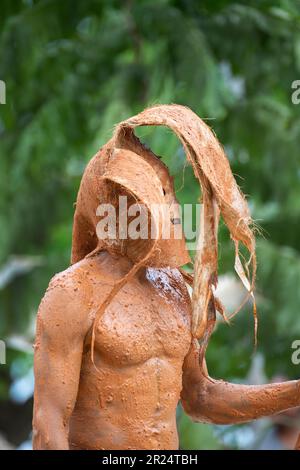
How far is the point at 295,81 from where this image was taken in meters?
4.71

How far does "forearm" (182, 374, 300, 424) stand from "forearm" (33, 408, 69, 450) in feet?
1.08

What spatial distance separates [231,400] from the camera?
1886 mm

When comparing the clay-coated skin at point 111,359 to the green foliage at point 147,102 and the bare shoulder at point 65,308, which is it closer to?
the bare shoulder at point 65,308

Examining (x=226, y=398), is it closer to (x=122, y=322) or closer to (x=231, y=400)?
(x=231, y=400)

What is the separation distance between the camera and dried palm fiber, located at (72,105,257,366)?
1657 mm

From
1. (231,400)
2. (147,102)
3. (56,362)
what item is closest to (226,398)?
(231,400)

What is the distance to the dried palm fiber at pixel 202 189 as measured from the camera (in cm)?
166

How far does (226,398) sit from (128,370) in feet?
0.87

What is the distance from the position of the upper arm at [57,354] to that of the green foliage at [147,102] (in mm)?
2420

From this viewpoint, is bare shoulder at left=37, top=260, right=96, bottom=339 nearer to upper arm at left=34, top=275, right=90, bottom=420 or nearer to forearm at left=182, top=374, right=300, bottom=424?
upper arm at left=34, top=275, right=90, bottom=420

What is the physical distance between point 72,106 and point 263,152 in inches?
35.0

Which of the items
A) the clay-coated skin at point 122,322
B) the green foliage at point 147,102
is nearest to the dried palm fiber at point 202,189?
the clay-coated skin at point 122,322

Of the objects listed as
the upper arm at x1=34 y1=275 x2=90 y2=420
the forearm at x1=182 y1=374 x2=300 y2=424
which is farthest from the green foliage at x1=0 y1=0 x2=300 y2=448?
the upper arm at x1=34 y1=275 x2=90 y2=420
